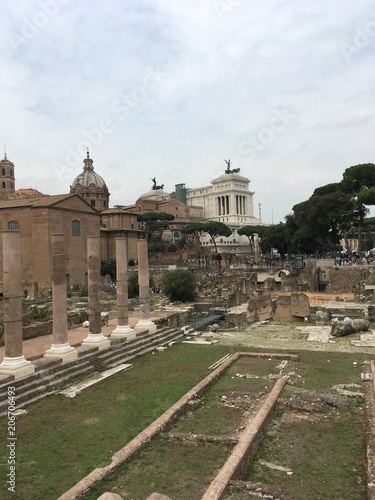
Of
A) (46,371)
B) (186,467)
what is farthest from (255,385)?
(46,371)

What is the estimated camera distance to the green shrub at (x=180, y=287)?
30234mm

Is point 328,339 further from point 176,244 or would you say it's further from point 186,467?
point 176,244

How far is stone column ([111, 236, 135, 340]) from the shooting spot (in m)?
15.1

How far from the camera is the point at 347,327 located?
53.2 ft

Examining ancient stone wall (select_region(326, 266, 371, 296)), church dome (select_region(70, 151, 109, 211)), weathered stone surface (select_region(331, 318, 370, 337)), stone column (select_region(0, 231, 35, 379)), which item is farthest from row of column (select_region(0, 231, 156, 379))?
church dome (select_region(70, 151, 109, 211))

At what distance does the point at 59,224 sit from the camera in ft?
125

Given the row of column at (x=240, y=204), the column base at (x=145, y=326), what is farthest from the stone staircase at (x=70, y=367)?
the row of column at (x=240, y=204)

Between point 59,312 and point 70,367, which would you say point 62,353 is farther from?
point 59,312

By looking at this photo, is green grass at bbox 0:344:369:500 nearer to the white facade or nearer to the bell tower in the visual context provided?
the bell tower

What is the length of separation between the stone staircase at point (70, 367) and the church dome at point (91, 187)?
4939 centimetres

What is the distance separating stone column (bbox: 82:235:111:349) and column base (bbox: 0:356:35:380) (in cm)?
306

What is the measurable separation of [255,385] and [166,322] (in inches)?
352

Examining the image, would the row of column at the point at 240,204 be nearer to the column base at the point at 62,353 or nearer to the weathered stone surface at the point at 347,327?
the weathered stone surface at the point at 347,327

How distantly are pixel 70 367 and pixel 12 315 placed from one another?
216 centimetres
